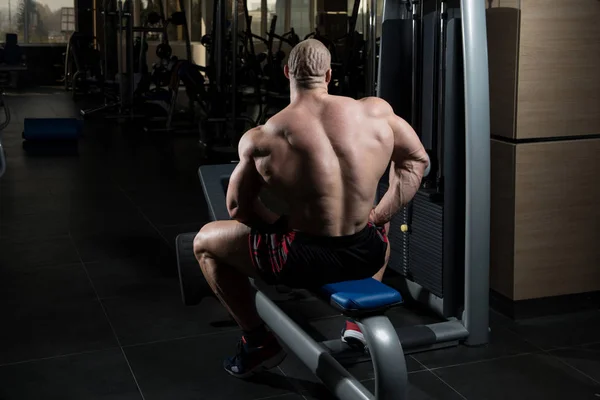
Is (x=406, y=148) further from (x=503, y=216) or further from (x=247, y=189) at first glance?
(x=503, y=216)

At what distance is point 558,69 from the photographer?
9.09 feet

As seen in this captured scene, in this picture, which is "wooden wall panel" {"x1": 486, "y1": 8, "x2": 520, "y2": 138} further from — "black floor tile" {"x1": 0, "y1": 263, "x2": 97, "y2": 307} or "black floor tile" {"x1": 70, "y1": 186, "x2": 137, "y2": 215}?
"black floor tile" {"x1": 70, "y1": 186, "x2": 137, "y2": 215}

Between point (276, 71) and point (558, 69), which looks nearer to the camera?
point (558, 69)

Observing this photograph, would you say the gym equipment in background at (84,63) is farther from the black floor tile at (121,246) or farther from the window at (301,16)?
the black floor tile at (121,246)

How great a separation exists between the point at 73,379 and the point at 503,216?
147 cm

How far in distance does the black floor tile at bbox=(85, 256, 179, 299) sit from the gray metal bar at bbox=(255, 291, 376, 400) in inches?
28.2

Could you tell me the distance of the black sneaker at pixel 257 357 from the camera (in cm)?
239

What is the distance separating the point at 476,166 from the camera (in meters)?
2.52

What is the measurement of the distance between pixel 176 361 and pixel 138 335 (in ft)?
0.89

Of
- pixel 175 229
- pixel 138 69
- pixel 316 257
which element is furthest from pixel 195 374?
pixel 138 69

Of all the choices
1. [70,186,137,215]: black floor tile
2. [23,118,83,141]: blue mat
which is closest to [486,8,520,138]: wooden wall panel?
[70,186,137,215]: black floor tile

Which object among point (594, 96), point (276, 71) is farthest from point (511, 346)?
point (276, 71)

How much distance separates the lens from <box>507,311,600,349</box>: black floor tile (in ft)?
8.87

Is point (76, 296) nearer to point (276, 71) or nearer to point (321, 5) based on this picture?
→ point (276, 71)
